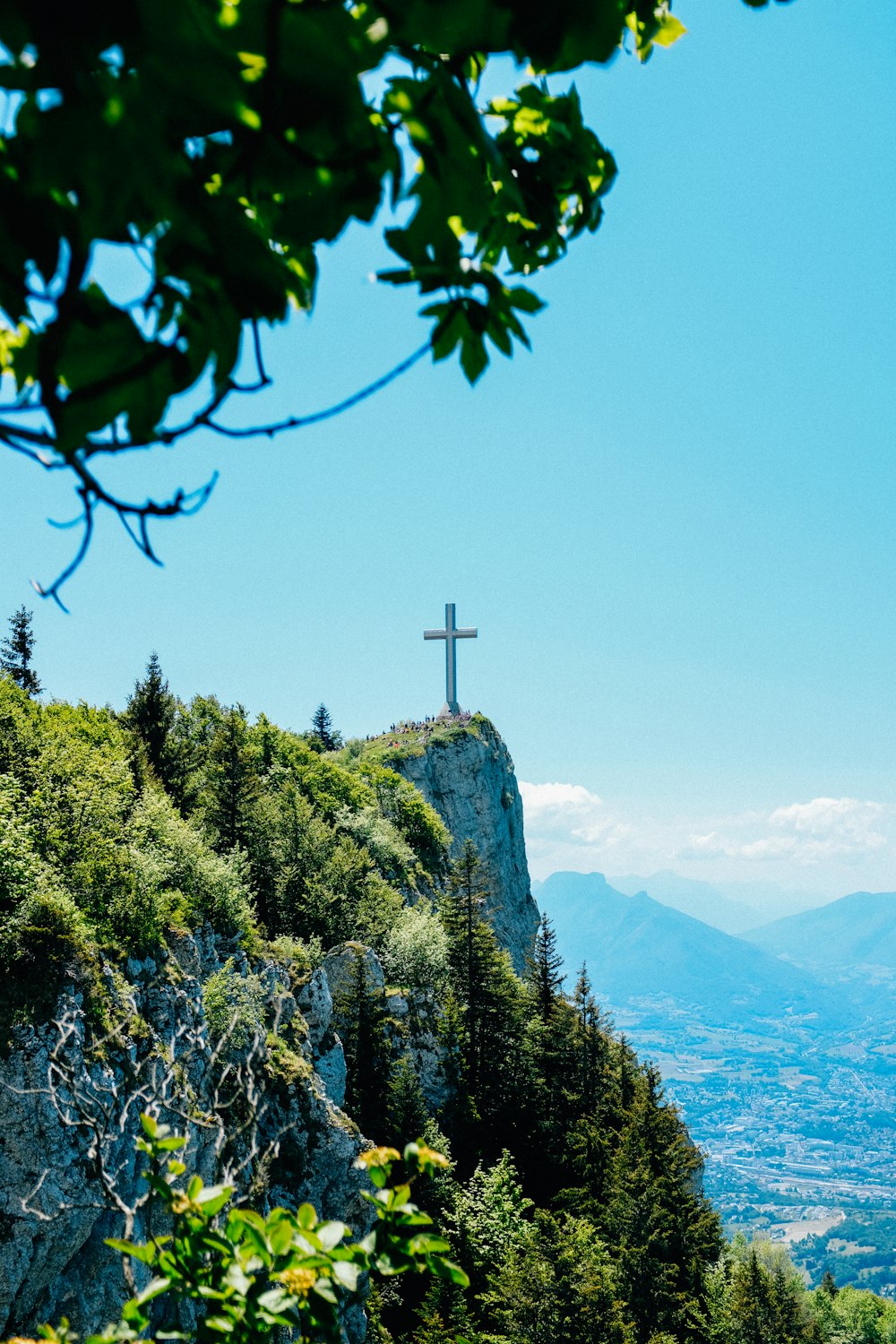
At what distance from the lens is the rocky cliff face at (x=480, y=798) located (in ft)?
209

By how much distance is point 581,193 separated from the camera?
197 centimetres

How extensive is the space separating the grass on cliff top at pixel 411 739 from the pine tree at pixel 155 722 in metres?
26.5

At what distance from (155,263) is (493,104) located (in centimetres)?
117

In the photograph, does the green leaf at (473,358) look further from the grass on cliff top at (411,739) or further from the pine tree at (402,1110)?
the grass on cliff top at (411,739)

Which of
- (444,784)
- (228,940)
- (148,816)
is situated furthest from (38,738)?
(444,784)

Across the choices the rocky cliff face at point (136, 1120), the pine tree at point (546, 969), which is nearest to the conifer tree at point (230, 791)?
the rocky cliff face at point (136, 1120)

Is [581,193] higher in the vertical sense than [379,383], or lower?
higher

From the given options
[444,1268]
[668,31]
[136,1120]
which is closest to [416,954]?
[136,1120]

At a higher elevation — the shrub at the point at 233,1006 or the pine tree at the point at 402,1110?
the shrub at the point at 233,1006

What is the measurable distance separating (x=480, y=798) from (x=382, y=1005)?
35.3m

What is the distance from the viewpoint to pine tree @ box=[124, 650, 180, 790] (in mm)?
34500

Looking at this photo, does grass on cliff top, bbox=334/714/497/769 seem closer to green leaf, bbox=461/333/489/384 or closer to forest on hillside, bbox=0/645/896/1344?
forest on hillside, bbox=0/645/896/1344

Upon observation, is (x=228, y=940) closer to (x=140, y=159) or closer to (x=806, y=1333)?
(x=140, y=159)

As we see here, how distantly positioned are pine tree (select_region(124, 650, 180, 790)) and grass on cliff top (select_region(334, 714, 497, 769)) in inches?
1042
